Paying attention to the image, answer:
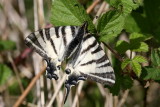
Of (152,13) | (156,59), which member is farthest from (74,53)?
(152,13)

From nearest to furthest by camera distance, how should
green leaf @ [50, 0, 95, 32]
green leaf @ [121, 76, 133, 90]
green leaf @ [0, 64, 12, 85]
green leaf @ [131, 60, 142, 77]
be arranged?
green leaf @ [131, 60, 142, 77], green leaf @ [50, 0, 95, 32], green leaf @ [121, 76, 133, 90], green leaf @ [0, 64, 12, 85]

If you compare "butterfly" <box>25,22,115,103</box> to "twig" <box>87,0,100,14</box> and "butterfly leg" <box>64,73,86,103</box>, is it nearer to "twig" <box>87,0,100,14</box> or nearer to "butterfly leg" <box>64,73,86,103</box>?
"butterfly leg" <box>64,73,86,103</box>

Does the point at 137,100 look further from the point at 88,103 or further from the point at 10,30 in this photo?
the point at 10,30

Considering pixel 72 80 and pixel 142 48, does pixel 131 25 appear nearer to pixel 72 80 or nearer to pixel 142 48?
pixel 142 48

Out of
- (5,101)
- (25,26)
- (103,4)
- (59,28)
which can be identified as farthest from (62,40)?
(25,26)

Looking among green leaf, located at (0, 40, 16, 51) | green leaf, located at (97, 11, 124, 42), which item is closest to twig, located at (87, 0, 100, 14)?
green leaf, located at (97, 11, 124, 42)

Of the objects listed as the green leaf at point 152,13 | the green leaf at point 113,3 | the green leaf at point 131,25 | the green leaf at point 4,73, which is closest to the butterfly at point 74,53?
the green leaf at point 113,3
